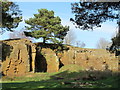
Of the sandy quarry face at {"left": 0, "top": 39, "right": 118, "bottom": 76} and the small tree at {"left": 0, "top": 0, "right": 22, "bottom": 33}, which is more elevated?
the small tree at {"left": 0, "top": 0, "right": 22, "bottom": 33}

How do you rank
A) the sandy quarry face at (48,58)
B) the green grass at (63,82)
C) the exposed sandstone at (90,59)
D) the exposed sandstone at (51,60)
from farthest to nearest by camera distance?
the exposed sandstone at (90,59) → the exposed sandstone at (51,60) → the sandy quarry face at (48,58) → the green grass at (63,82)

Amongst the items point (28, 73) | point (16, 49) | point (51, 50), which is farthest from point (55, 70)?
point (16, 49)

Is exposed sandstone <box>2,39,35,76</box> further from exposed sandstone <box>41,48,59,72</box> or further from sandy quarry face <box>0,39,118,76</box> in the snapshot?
exposed sandstone <box>41,48,59,72</box>

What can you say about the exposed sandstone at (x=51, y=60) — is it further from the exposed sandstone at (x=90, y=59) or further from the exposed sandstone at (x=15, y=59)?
the exposed sandstone at (x=15, y=59)

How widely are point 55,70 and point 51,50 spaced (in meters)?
4.65

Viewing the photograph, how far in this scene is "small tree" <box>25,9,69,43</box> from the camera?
3400cm

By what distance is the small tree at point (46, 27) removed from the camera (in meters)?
34.0

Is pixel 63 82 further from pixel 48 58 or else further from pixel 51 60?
pixel 48 58

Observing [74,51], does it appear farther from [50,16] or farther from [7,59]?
[7,59]

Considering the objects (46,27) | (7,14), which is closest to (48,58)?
(46,27)

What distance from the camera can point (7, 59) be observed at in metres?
26.0

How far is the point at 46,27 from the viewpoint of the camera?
3422 centimetres

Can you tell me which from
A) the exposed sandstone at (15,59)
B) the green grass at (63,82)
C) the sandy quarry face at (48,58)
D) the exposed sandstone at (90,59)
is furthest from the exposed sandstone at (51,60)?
the green grass at (63,82)

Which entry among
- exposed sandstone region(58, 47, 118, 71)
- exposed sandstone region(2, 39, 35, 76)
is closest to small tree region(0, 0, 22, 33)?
exposed sandstone region(2, 39, 35, 76)
